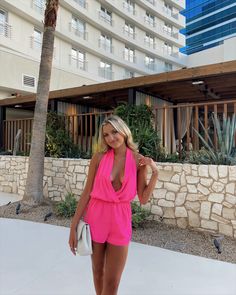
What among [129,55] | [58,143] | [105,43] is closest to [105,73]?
[105,43]

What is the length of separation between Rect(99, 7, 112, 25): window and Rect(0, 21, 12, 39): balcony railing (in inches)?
402

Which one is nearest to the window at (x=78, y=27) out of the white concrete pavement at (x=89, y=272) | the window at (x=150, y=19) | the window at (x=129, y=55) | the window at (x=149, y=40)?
the window at (x=129, y=55)

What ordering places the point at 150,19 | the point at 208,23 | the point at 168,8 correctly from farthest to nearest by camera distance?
the point at 208,23 < the point at 168,8 < the point at 150,19

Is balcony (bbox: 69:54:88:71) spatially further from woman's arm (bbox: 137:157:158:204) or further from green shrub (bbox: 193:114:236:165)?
woman's arm (bbox: 137:157:158:204)

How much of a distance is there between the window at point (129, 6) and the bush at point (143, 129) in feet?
79.0

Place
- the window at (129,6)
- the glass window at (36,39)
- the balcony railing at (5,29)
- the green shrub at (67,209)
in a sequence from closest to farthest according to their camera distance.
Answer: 1. the green shrub at (67,209)
2. the balcony railing at (5,29)
3. the glass window at (36,39)
4. the window at (129,6)

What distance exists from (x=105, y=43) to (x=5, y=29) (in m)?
10.6

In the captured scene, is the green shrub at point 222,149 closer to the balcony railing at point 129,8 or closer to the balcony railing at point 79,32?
the balcony railing at point 79,32

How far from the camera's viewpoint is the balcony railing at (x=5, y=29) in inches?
661

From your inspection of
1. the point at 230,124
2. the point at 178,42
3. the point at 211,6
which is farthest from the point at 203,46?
the point at 230,124

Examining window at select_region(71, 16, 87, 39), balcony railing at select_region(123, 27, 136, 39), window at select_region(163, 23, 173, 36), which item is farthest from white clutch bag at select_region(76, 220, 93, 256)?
window at select_region(163, 23, 173, 36)

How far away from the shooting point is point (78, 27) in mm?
23062

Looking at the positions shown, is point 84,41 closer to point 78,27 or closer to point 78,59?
point 78,27

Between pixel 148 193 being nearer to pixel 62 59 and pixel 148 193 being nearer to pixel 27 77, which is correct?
pixel 27 77
